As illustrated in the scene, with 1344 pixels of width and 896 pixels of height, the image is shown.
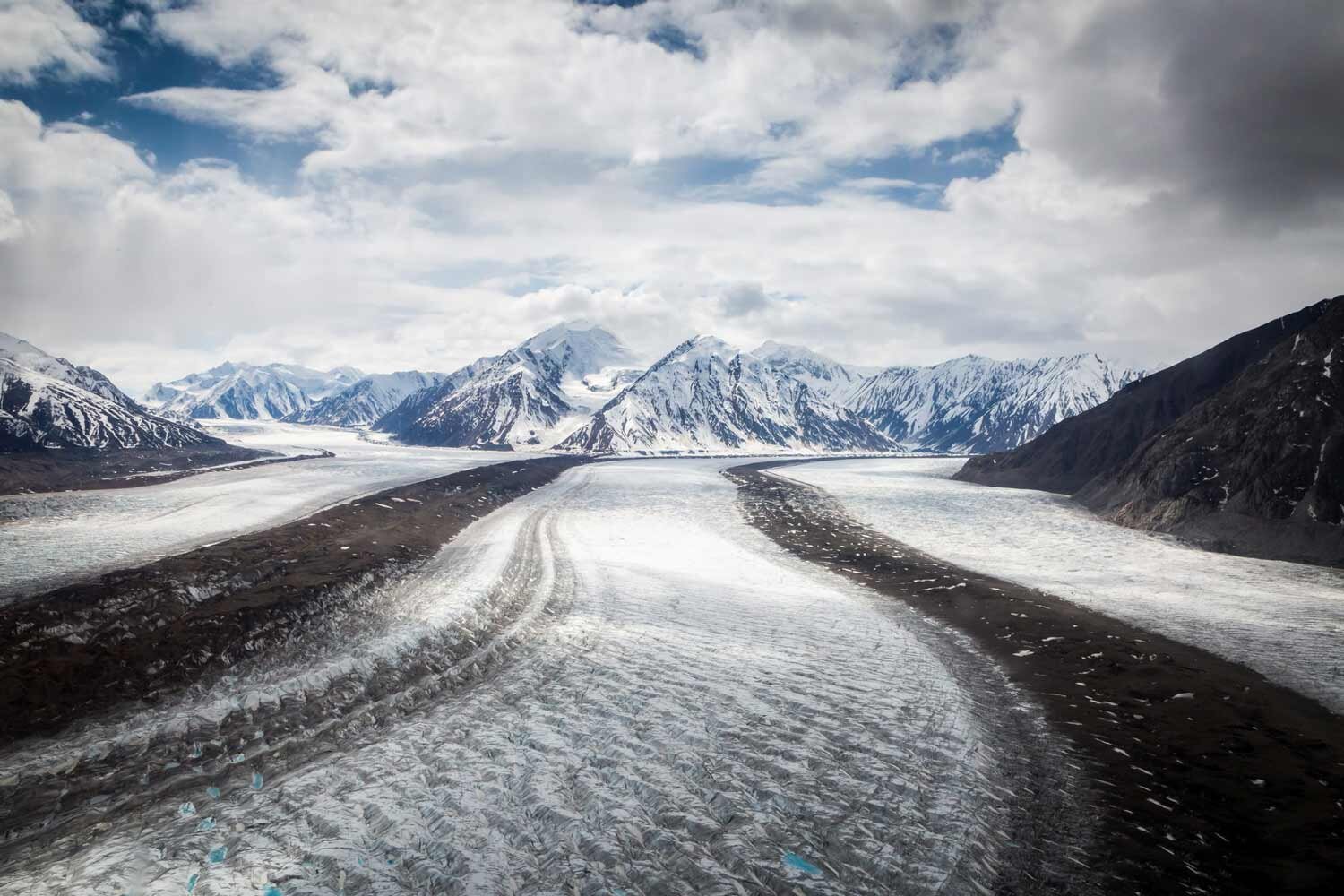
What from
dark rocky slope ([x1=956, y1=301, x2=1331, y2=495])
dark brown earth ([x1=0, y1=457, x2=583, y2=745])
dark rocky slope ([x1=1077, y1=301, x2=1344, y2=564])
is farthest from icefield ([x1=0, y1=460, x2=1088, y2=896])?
dark rocky slope ([x1=956, y1=301, x2=1331, y2=495])

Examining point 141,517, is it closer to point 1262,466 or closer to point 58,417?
point 1262,466

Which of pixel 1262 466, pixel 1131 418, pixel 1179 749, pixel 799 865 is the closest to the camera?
pixel 799 865

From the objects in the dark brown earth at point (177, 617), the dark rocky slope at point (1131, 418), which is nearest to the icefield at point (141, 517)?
the dark brown earth at point (177, 617)

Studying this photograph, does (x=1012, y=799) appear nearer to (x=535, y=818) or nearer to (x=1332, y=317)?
(x=535, y=818)

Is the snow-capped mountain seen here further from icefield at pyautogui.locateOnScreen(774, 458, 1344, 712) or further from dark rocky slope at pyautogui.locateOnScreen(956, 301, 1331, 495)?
dark rocky slope at pyautogui.locateOnScreen(956, 301, 1331, 495)

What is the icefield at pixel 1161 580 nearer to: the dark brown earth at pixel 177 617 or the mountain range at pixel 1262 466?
the mountain range at pixel 1262 466

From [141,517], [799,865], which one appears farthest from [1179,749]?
[141,517]

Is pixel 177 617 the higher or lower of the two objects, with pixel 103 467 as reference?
lower

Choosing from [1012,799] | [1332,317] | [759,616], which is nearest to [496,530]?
[759,616]
